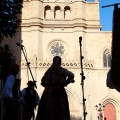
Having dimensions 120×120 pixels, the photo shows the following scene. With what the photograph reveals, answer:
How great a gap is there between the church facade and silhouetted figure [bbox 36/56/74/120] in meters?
18.9

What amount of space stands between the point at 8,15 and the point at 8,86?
6457mm

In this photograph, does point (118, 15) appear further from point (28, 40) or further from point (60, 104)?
point (28, 40)

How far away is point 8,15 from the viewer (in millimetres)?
11180

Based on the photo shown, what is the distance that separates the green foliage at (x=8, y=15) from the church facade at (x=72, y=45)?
43.6 ft

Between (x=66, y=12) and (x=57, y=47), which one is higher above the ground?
(x=66, y=12)

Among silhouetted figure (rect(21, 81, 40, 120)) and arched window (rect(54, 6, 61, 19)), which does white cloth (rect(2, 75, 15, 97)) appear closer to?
silhouetted figure (rect(21, 81, 40, 120))

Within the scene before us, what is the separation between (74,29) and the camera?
27359mm

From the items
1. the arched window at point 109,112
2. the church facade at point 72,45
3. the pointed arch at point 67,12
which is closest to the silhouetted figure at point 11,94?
the church facade at point 72,45

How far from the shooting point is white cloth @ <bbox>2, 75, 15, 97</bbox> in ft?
16.8

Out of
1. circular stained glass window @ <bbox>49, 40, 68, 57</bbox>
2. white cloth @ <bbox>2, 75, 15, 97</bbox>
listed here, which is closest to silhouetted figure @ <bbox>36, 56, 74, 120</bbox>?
white cloth @ <bbox>2, 75, 15, 97</bbox>

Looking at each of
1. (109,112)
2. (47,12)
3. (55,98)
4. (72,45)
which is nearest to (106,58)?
(72,45)

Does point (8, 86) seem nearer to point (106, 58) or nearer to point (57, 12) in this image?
point (106, 58)

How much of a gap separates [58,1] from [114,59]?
26134 mm

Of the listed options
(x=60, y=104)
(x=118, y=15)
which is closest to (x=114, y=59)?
(x=118, y=15)
